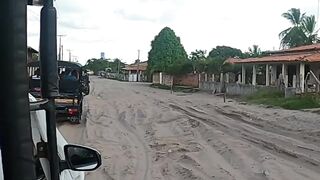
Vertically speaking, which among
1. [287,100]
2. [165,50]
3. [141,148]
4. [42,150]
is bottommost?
[141,148]

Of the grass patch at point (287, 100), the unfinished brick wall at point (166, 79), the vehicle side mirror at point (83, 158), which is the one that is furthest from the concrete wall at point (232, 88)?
the vehicle side mirror at point (83, 158)

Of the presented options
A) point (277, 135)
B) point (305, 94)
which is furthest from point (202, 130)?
point (305, 94)

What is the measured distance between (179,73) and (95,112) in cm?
3683

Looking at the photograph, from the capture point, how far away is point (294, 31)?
5656 centimetres

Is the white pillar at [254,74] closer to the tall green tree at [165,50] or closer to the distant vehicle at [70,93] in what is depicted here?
the distant vehicle at [70,93]

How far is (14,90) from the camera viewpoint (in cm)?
171

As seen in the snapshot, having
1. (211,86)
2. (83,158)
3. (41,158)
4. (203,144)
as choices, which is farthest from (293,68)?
(41,158)

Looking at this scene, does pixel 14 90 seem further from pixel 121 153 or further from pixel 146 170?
pixel 121 153

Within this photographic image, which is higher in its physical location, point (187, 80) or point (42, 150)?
point (42, 150)

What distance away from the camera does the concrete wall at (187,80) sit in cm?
5769

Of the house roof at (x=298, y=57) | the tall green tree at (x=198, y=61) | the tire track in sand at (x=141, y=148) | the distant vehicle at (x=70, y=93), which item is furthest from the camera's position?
the tall green tree at (x=198, y=61)

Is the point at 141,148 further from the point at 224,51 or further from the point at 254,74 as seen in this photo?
the point at 224,51

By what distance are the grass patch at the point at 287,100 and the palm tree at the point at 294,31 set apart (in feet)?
74.6

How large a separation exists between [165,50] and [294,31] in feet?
74.7
